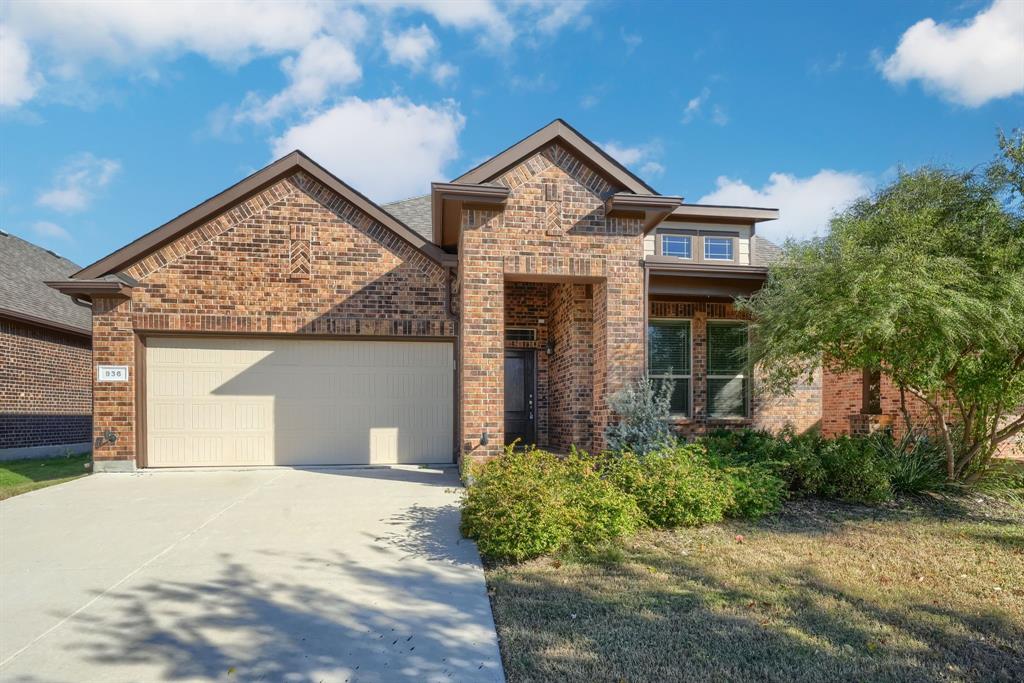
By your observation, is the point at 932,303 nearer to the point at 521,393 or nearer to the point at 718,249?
the point at 718,249

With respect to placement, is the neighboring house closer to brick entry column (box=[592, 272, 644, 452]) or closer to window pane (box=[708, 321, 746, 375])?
brick entry column (box=[592, 272, 644, 452])

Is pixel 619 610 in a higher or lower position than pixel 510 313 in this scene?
lower

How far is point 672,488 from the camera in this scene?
658cm

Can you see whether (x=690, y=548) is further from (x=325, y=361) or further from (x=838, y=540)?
(x=325, y=361)

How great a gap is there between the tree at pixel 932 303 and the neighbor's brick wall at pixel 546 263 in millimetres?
2153

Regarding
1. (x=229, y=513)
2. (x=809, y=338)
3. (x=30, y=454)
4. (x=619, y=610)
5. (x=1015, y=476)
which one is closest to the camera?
(x=619, y=610)

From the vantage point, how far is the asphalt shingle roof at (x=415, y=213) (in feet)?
44.6

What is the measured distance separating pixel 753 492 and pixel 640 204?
4.20 m

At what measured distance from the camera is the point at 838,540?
246 inches

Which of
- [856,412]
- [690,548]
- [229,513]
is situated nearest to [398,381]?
[229,513]

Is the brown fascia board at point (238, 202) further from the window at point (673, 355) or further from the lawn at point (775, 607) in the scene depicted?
the lawn at point (775, 607)

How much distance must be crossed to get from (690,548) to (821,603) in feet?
4.72

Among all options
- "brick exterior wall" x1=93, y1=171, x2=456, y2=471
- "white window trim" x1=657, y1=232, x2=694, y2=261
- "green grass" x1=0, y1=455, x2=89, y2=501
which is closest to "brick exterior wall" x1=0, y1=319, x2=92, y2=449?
"green grass" x1=0, y1=455, x2=89, y2=501

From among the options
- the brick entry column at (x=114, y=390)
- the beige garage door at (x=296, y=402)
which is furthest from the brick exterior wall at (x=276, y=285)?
the beige garage door at (x=296, y=402)
